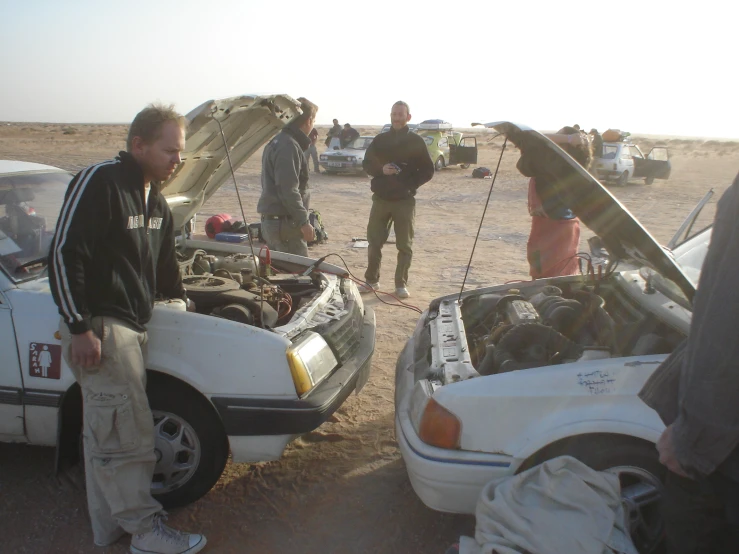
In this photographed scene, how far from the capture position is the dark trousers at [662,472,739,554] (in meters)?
1.74

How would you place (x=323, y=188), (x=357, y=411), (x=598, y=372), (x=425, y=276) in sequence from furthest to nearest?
(x=323, y=188)
(x=425, y=276)
(x=357, y=411)
(x=598, y=372)

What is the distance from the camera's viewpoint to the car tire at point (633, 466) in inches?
96.4

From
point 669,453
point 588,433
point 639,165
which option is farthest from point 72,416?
point 639,165

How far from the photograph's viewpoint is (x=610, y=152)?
1920cm

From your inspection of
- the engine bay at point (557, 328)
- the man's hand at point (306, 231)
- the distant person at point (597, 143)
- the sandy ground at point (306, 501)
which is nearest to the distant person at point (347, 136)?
the distant person at point (597, 143)

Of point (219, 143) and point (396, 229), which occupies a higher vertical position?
point (219, 143)

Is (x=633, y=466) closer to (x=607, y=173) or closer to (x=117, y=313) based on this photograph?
(x=117, y=313)

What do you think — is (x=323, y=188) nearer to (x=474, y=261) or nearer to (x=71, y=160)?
(x=474, y=261)

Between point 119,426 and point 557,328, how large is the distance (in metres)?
2.21

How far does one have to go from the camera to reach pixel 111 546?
2.77 meters

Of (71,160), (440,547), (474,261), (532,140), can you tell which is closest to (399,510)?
(440,547)

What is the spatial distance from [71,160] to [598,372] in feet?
81.4

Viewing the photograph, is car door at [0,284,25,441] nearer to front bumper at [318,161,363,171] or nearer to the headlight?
the headlight

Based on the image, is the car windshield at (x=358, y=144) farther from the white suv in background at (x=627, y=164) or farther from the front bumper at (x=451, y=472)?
the front bumper at (x=451, y=472)
